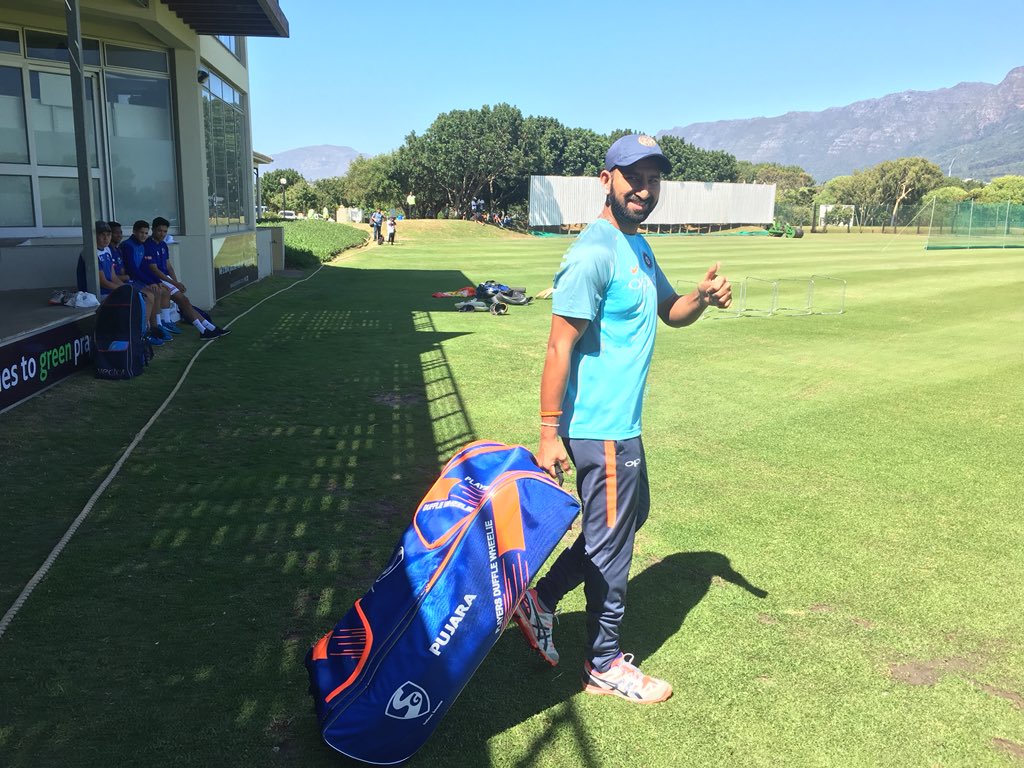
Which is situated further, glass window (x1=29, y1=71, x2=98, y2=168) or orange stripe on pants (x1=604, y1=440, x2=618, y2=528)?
glass window (x1=29, y1=71, x2=98, y2=168)

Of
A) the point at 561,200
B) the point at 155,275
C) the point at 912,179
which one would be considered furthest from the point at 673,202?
the point at 155,275

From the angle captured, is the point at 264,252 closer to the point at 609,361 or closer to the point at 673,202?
the point at 609,361

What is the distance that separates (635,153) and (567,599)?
7.53ft

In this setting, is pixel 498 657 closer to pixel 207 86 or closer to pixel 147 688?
pixel 147 688

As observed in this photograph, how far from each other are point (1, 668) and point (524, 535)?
2.30 m

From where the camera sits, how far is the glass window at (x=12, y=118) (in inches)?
472

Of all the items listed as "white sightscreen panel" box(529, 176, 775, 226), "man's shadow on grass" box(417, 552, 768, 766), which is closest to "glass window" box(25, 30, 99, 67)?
"man's shadow on grass" box(417, 552, 768, 766)

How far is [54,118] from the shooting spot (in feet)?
41.4


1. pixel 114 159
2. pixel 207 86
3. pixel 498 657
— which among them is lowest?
pixel 498 657

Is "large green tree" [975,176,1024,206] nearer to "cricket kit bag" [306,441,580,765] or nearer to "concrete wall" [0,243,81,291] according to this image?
"concrete wall" [0,243,81,291]

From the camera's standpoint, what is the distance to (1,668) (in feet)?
10.4

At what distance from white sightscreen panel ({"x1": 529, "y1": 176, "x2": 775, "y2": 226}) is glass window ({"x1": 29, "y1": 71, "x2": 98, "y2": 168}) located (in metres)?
42.3

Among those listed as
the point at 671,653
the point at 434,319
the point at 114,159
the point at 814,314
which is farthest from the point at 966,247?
the point at 671,653

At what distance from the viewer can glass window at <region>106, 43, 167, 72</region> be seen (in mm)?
12875
